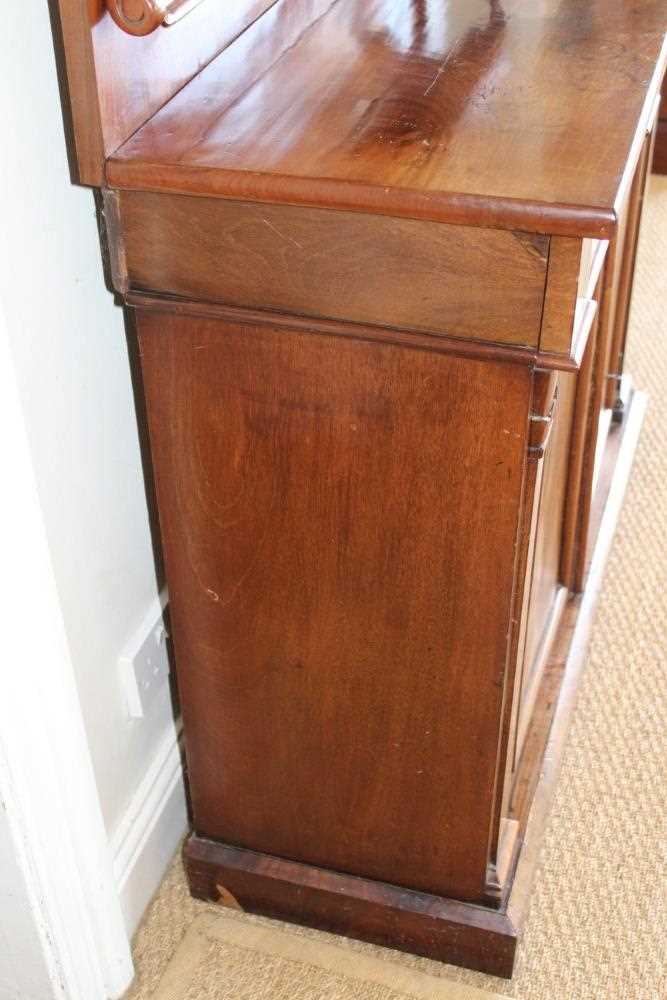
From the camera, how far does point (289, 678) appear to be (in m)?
1.03

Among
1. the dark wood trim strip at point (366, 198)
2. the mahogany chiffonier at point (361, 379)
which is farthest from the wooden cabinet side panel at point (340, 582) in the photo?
the dark wood trim strip at point (366, 198)

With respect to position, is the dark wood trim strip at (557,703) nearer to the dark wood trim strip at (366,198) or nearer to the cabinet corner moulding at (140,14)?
the dark wood trim strip at (366,198)

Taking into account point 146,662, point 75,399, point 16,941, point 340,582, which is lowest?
point 16,941

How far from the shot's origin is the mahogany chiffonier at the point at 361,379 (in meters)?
0.75

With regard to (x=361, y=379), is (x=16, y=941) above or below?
below

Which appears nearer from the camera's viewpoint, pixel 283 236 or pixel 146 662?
pixel 283 236

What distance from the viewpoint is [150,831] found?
1.20 metres

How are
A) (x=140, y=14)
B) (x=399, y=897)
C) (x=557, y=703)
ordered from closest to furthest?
(x=140, y=14), (x=399, y=897), (x=557, y=703)

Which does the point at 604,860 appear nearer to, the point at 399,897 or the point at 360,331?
the point at 399,897

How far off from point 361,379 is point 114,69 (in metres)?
0.27

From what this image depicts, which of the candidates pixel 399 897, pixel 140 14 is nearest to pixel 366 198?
pixel 140 14

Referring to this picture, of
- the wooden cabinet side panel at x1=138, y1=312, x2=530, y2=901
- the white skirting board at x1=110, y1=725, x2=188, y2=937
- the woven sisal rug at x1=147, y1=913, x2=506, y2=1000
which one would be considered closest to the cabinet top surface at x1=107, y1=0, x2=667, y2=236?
the wooden cabinet side panel at x1=138, y1=312, x2=530, y2=901

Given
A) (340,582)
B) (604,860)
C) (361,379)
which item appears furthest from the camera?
(604,860)

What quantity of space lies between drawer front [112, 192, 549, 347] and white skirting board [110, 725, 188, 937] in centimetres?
58
